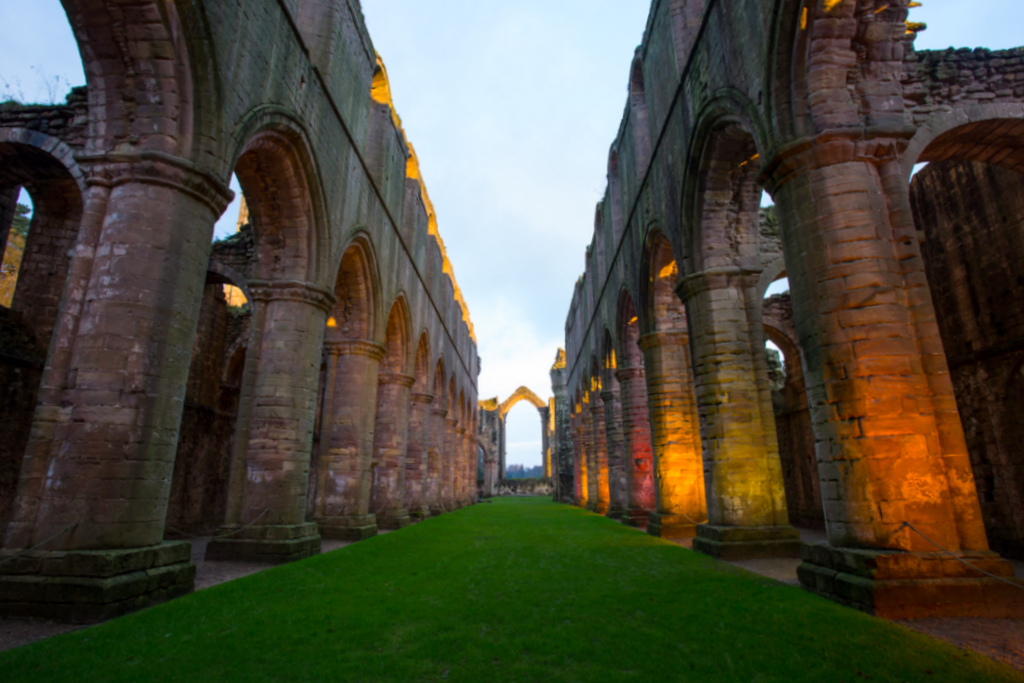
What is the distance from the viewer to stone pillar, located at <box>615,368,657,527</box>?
1309cm

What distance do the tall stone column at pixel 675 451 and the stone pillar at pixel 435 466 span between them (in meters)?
10.1

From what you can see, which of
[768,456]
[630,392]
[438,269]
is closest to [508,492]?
[438,269]

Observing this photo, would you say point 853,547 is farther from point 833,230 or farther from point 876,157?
point 876,157

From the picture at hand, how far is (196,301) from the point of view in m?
5.45

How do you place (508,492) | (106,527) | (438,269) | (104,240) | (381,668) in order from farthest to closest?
(508,492) < (438,269) < (104,240) < (106,527) < (381,668)

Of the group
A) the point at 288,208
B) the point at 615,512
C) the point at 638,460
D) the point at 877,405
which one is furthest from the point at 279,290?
the point at 615,512

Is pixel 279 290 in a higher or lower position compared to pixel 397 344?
lower

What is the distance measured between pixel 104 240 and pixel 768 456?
868 centimetres

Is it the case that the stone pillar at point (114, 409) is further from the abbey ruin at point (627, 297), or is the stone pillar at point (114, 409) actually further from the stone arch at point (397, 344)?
the stone arch at point (397, 344)

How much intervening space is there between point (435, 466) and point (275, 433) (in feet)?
38.9

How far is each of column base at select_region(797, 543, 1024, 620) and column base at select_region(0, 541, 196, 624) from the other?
19.8ft

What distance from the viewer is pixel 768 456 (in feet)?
24.9

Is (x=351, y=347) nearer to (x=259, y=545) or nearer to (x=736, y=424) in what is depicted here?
(x=259, y=545)

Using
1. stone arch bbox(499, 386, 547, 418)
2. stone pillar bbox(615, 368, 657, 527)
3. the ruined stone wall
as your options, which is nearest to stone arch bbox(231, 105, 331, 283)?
stone pillar bbox(615, 368, 657, 527)
